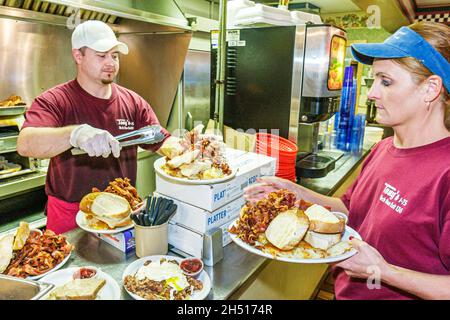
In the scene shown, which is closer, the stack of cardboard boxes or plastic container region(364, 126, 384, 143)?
the stack of cardboard boxes

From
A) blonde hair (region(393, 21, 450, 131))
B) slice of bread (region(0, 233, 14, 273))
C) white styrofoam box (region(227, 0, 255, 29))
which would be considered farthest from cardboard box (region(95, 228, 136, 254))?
white styrofoam box (region(227, 0, 255, 29))

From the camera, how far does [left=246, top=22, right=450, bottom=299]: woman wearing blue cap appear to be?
1.04 meters

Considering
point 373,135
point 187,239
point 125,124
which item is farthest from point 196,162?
point 373,135

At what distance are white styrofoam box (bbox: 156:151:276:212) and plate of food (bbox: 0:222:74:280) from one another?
0.43 meters

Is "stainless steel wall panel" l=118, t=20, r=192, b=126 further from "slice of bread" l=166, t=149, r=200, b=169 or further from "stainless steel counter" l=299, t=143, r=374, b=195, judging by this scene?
Result: "slice of bread" l=166, t=149, r=200, b=169

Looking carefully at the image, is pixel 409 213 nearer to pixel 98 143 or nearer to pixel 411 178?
pixel 411 178

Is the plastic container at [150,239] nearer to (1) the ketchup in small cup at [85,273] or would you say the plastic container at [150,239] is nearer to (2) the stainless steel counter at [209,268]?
(2) the stainless steel counter at [209,268]

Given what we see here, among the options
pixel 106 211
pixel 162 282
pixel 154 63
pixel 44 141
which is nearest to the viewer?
pixel 162 282

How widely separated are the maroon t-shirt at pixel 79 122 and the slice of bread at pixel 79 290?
3.17 ft

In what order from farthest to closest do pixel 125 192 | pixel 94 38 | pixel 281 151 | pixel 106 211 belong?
1. pixel 281 151
2. pixel 94 38
3. pixel 125 192
4. pixel 106 211

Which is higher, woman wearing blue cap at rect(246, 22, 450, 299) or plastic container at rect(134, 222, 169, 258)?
woman wearing blue cap at rect(246, 22, 450, 299)

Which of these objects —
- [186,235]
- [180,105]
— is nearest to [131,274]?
[186,235]

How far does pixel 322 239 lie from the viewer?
120 centimetres

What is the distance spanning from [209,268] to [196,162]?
0.41 m
